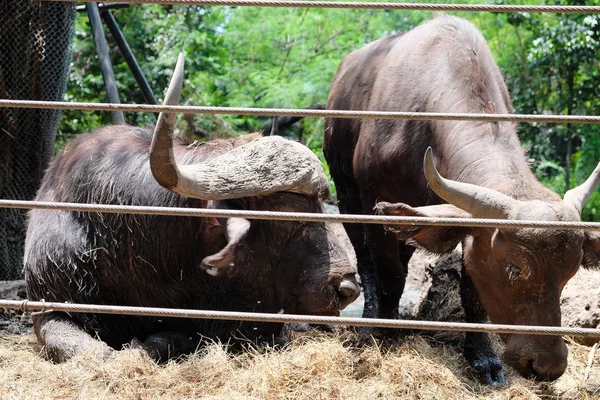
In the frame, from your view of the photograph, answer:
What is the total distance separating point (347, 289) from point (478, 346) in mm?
1141

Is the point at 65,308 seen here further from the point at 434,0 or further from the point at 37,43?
the point at 434,0

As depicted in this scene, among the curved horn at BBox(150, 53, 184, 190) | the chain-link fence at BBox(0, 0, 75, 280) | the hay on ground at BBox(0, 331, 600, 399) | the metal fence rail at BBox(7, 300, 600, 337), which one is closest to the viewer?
the metal fence rail at BBox(7, 300, 600, 337)

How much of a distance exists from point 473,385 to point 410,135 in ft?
6.30

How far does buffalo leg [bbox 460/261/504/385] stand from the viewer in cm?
591

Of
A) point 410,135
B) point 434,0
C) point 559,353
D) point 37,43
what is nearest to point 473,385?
point 559,353

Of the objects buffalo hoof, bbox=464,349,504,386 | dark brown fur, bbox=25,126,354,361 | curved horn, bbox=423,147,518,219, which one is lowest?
buffalo hoof, bbox=464,349,504,386

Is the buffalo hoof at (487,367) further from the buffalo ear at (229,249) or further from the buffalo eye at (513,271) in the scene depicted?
the buffalo ear at (229,249)

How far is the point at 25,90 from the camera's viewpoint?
827 cm

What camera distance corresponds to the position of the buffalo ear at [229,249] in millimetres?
5117

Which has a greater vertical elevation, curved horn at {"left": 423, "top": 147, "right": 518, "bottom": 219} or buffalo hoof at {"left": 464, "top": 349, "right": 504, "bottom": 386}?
curved horn at {"left": 423, "top": 147, "right": 518, "bottom": 219}

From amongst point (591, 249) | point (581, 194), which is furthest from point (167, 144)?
point (591, 249)

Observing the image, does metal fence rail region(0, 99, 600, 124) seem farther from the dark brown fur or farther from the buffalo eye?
the dark brown fur

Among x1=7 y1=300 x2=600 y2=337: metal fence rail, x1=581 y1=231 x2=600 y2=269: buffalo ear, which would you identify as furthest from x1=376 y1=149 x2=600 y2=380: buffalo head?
x1=7 y1=300 x2=600 y2=337: metal fence rail

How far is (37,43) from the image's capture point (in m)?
8.28
